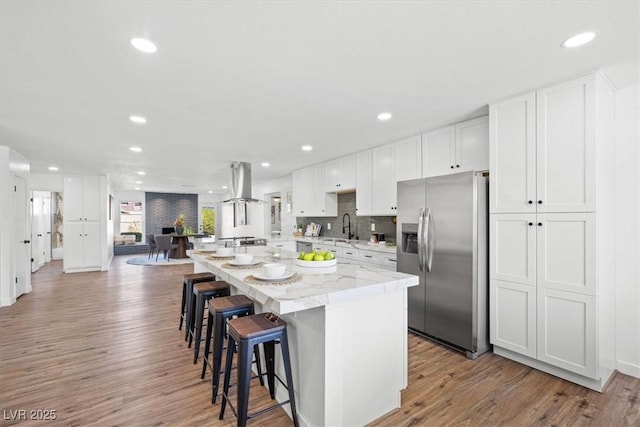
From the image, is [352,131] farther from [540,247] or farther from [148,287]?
[148,287]

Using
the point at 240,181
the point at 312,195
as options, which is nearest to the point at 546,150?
the point at 312,195

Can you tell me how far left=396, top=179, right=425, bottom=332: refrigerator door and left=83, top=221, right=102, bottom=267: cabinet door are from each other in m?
7.29

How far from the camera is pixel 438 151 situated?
361 centimetres

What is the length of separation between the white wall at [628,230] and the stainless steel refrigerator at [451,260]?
38.4 inches

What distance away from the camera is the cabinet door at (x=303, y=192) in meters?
6.12

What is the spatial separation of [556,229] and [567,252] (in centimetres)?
19

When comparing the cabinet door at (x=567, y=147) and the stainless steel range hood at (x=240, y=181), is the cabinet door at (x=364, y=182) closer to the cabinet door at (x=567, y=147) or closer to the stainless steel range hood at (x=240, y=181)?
the stainless steel range hood at (x=240, y=181)

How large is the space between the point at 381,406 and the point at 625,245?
242 centimetres

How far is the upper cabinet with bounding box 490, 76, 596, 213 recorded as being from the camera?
223 centimetres

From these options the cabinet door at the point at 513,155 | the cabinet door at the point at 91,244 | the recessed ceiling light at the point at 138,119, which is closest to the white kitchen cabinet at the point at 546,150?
the cabinet door at the point at 513,155

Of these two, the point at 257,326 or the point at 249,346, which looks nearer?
the point at 249,346

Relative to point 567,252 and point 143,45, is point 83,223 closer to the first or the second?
point 143,45

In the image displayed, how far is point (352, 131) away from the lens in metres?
3.74

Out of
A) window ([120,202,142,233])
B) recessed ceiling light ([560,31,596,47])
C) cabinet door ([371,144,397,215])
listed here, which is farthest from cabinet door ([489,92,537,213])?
window ([120,202,142,233])
